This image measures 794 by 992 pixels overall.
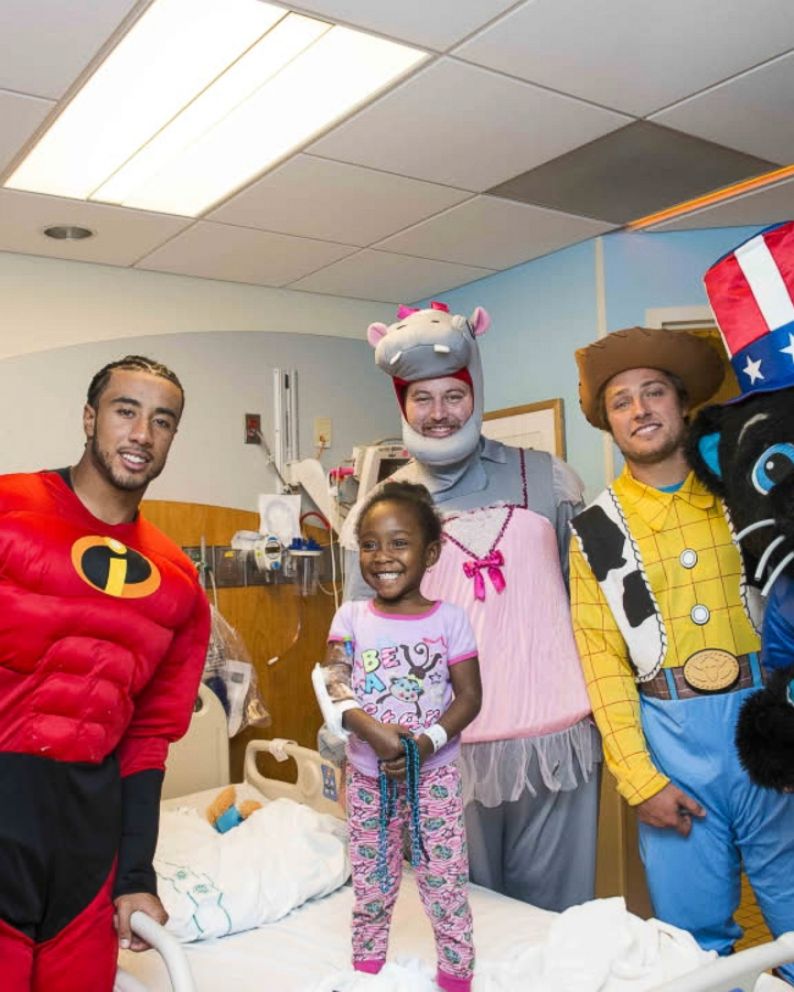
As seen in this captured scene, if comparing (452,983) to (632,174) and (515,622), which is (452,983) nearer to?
(515,622)

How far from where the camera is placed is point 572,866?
211 centimetres

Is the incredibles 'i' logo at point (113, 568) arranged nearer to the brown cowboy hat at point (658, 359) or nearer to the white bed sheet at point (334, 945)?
the white bed sheet at point (334, 945)

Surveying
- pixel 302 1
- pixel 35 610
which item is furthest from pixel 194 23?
pixel 35 610

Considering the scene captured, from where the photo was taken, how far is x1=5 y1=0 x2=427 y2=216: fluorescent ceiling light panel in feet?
6.98

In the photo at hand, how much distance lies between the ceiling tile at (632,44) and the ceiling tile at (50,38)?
77 cm

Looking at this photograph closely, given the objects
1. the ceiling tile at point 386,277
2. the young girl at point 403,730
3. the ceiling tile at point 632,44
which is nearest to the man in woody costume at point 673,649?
the young girl at point 403,730

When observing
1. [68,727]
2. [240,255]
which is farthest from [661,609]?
[240,255]

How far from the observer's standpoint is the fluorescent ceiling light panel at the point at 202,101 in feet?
6.98

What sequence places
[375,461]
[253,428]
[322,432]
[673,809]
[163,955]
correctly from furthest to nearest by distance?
[322,432] → [253,428] → [375,461] → [673,809] → [163,955]

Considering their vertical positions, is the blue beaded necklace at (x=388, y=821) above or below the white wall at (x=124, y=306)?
below

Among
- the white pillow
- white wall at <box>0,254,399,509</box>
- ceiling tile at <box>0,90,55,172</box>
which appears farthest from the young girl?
white wall at <box>0,254,399,509</box>

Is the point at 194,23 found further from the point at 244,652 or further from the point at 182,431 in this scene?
the point at 244,652

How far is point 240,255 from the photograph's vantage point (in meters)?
3.58

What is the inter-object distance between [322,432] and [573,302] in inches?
46.0
